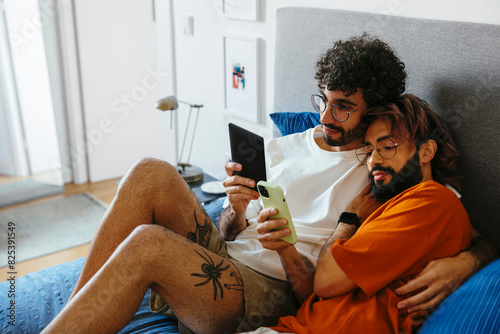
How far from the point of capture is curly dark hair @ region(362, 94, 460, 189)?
1404 mm

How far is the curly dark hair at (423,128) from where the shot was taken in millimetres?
1404

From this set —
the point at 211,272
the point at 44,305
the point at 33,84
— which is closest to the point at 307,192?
the point at 211,272

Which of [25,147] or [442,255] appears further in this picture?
[25,147]

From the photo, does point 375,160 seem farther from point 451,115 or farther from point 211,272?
point 211,272

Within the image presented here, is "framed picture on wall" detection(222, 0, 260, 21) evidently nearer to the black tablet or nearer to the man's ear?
the black tablet

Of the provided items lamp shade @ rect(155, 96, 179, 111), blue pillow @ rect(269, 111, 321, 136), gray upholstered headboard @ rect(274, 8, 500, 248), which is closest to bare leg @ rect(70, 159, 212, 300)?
blue pillow @ rect(269, 111, 321, 136)

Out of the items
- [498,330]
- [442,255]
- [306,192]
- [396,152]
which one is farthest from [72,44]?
[498,330]

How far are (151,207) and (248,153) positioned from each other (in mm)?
372

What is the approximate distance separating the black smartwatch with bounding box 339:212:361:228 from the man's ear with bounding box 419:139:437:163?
0.25 m

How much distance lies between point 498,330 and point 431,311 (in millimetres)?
192

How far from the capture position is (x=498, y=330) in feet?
3.38

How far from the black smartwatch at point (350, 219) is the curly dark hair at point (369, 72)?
366 millimetres

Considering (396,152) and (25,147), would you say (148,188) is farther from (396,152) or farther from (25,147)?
(25,147)

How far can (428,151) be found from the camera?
1.42 m
